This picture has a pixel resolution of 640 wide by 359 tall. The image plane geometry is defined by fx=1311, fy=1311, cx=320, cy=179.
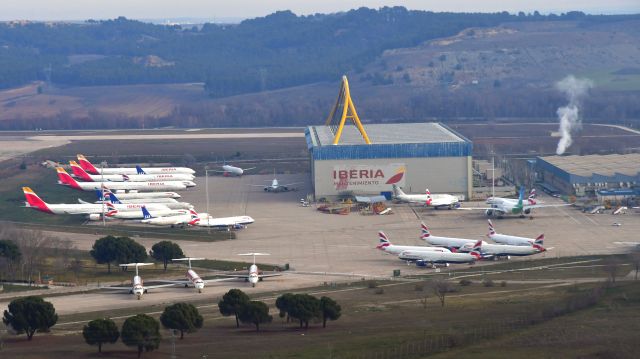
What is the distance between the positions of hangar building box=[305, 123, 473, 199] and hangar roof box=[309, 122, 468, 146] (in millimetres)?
2453

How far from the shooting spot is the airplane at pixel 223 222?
337 feet

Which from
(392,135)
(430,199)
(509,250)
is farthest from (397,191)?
(509,250)

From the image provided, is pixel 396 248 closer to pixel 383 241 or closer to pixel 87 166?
pixel 383 241

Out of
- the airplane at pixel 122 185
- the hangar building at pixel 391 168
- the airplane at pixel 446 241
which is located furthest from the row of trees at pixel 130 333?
the airplane at pixel 122 185

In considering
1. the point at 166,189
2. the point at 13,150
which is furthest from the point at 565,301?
the point at 13,150

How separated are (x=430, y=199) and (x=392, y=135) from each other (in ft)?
59.6

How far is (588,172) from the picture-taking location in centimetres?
11900

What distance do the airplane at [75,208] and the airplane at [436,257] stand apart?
96.0ft

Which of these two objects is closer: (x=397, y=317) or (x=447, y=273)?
(x=397, y=317)

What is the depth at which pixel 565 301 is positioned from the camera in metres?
70.1

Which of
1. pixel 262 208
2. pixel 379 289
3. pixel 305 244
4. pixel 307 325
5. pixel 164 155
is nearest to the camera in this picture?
pixel 307 325

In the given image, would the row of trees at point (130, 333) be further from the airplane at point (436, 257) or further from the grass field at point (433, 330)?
the airplane at point (436, 257)

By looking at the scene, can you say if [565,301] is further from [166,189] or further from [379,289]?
[166,189]

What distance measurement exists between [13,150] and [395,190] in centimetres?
6694
